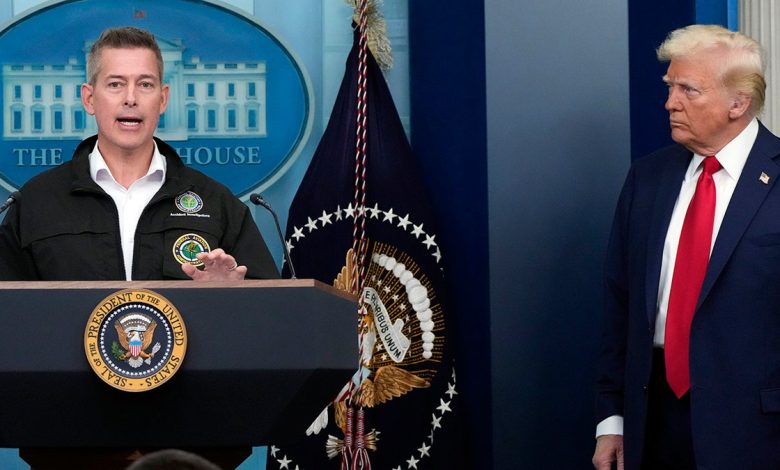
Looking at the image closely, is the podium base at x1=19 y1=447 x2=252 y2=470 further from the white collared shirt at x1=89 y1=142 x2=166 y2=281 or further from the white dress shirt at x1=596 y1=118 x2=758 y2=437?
the white dress shirt at x1=596 y1=118 x2=758 y2=437

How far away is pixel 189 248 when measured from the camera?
8.71 ft

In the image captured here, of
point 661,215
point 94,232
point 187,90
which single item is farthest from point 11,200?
point 187,90

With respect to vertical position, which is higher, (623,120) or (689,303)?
(623,120)

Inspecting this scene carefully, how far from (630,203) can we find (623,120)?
2.68ft

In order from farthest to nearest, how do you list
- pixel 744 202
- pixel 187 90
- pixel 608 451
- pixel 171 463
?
pixel 187 90 → pixel 608 451 → pixel 744 202 → pixel 171 463

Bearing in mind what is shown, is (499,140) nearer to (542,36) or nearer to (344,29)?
(542,36)

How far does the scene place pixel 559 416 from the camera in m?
3.80

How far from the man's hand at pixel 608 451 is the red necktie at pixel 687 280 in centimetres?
29

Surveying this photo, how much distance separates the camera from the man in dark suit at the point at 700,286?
277 cm

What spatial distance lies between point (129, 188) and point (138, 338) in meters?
0.68

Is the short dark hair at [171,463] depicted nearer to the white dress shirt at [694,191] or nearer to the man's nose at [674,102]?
the white dress shirt at [694,191]

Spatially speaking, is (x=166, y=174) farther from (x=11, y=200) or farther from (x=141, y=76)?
(x=11, y=200)

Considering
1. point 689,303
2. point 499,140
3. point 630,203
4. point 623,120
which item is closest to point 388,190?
point 499,140

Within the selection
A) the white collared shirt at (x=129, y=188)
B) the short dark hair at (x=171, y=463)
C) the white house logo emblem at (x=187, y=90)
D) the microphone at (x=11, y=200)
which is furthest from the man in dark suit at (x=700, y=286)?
the short dark hair at (x=171, y=463)
